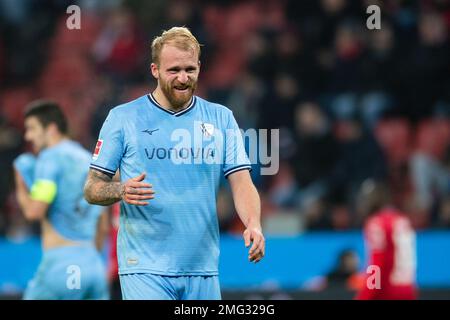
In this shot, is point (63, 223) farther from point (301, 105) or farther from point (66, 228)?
point (301, 105)

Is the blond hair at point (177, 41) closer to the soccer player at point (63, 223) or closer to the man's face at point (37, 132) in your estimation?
the soccer player at point (63, 223)

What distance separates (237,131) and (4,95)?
9.64 m

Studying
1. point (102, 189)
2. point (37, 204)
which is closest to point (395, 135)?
point (37, 204)

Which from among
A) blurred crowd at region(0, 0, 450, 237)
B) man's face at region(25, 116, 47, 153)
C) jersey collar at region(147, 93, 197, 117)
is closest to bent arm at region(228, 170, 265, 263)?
jersey collar at region(147, 93, 197, 117)

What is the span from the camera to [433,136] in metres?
12.4

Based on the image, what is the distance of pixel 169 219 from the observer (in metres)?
5.46

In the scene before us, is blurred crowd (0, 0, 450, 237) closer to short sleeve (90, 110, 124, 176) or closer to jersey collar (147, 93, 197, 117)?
jersey collar (147, 93, 197, 117)

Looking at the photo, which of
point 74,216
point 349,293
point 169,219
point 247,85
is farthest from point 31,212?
point 247,85

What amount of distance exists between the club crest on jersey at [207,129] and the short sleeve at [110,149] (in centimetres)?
44

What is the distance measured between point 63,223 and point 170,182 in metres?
2.17

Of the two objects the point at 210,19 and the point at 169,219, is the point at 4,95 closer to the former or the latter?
the point at 210,19

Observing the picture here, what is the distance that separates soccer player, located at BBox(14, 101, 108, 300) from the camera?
7.38m

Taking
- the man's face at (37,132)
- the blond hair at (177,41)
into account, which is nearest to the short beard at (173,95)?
the blond hair at (177,41)

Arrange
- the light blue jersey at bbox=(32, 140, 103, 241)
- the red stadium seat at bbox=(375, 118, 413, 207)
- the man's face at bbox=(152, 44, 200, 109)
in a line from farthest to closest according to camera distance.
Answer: the red stadium seat at bbox=(375, 118, 413, 207), the light blue jersey at bbox=(32, 140, 103, 241), the man's face at bbox=(152, 44, 200, 109)
